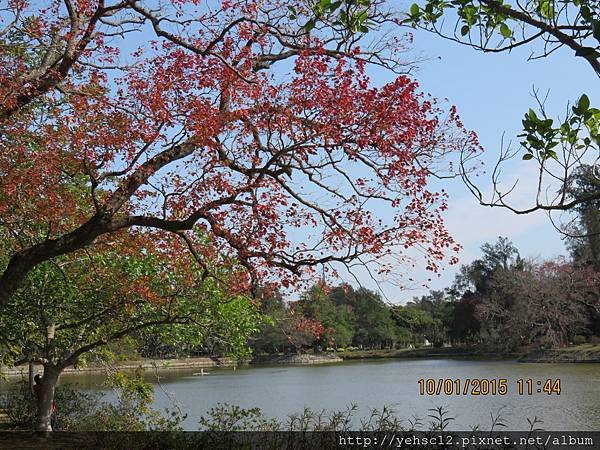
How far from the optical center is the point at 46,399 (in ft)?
31.9

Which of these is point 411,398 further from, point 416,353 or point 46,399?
point 416,353

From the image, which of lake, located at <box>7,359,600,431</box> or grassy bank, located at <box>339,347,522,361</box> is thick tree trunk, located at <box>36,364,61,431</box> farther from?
grassy bank, located at <box>339,347,522,361</box>

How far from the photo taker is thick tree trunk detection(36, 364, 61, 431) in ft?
31.2

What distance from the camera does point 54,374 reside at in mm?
9906

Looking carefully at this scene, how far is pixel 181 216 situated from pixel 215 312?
10.1 feet

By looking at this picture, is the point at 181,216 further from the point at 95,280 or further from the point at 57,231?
the point at 95,280

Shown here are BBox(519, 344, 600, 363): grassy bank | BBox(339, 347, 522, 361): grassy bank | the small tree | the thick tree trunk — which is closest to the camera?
the small tree

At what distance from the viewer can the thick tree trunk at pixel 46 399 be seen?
9.52 m

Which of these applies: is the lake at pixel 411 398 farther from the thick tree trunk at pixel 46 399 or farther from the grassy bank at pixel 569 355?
the grassy bank at pixel 569 355

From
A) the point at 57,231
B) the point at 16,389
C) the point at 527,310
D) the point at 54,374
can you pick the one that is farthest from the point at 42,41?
the point at 527,310
